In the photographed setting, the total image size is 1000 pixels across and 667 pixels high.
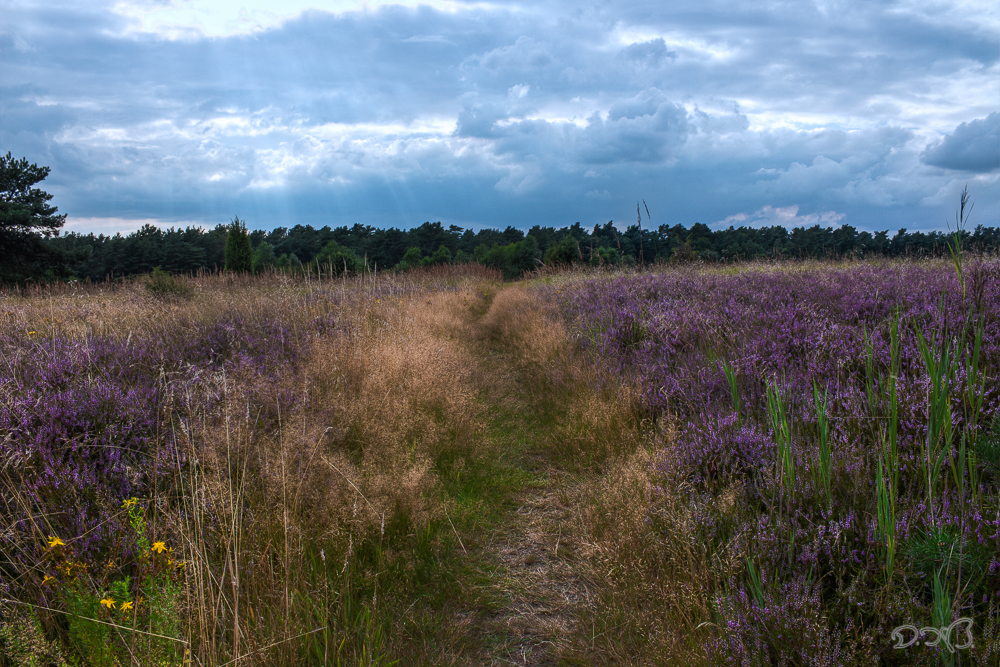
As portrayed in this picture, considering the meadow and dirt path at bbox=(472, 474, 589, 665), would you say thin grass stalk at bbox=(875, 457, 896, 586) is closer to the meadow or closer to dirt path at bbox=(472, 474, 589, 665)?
→ the meadow

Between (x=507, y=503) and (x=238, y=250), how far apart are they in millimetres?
26517

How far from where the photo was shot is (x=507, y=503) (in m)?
4.01

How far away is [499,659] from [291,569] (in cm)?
114

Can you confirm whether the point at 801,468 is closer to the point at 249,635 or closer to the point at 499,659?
the point at 499,659

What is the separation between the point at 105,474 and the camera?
2.61 m

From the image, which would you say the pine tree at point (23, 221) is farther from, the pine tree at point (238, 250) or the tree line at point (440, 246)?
the pine tree at point (238, 250)

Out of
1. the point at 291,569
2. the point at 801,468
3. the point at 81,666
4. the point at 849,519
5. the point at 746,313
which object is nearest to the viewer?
the point at 81,666

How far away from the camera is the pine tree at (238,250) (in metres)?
25.5

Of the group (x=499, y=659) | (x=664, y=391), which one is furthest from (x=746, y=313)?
(x=499, y=659)
